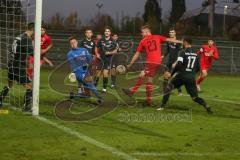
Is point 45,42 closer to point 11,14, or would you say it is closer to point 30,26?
point 11,14

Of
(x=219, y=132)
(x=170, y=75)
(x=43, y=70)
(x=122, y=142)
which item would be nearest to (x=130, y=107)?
(x=170, y=75)

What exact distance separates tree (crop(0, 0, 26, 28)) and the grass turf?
1.84 meters

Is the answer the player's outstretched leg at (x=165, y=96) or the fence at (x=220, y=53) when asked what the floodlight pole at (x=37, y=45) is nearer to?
the player's outstretched leg at (x=165, y=96)

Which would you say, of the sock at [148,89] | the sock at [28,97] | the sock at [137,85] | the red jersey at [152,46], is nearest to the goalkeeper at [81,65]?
the sock at [137,85]

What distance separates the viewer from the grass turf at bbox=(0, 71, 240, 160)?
7.93m

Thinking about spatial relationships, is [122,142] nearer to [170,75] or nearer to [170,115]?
[170,115]

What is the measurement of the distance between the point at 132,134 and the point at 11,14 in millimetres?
5482

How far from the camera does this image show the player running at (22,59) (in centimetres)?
1187

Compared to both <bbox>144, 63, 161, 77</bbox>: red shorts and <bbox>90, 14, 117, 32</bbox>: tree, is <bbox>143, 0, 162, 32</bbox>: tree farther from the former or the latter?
<bbox>144, 63, 161, 77</bbox>: red shorts

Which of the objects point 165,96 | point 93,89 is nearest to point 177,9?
point 93,89

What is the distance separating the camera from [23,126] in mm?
10047

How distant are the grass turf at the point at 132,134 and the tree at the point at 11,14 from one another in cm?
184

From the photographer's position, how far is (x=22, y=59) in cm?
1206

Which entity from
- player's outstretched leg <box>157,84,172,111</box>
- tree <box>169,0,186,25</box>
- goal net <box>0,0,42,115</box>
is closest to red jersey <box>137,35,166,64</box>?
player's outstretched leg <box>157,84,172,111</box>
